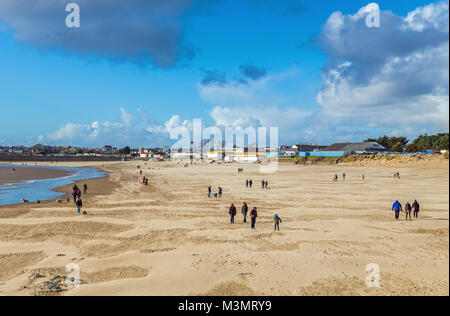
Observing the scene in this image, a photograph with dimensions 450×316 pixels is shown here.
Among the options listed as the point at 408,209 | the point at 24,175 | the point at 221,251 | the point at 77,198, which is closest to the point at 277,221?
the point at 221,251

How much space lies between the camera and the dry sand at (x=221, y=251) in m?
10.7

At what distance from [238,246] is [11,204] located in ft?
88.7

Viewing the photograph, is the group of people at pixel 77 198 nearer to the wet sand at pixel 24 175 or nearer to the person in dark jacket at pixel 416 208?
the person in dark jacket at pixel 416 208

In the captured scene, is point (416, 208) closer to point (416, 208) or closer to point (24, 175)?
point (416, 208)

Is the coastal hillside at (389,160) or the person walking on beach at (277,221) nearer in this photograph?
the person walking on beach at (277,221)

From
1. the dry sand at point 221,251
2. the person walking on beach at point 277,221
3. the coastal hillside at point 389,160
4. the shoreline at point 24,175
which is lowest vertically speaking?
the shoreline at point 24,175

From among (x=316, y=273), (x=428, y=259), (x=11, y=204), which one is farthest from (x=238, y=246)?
(x=11, y=204)

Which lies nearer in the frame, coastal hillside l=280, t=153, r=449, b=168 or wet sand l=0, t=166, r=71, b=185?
wet sand l=0, t=166, r=71, b=185

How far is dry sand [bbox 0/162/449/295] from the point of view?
10688mm

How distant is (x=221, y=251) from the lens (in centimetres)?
1471

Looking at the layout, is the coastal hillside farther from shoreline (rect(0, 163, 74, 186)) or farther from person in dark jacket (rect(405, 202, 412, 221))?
shoreline (rect(0, 163, 74, 186))

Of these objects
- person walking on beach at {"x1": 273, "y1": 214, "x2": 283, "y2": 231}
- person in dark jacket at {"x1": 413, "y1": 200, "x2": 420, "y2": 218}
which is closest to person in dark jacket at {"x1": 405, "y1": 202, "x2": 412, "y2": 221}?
person in dark jacket at {"x1": 413, "y1": 200, "x2": 420, "y2": 218}

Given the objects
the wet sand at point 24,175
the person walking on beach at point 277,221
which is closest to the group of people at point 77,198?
the person walking on beach at point 277,221
